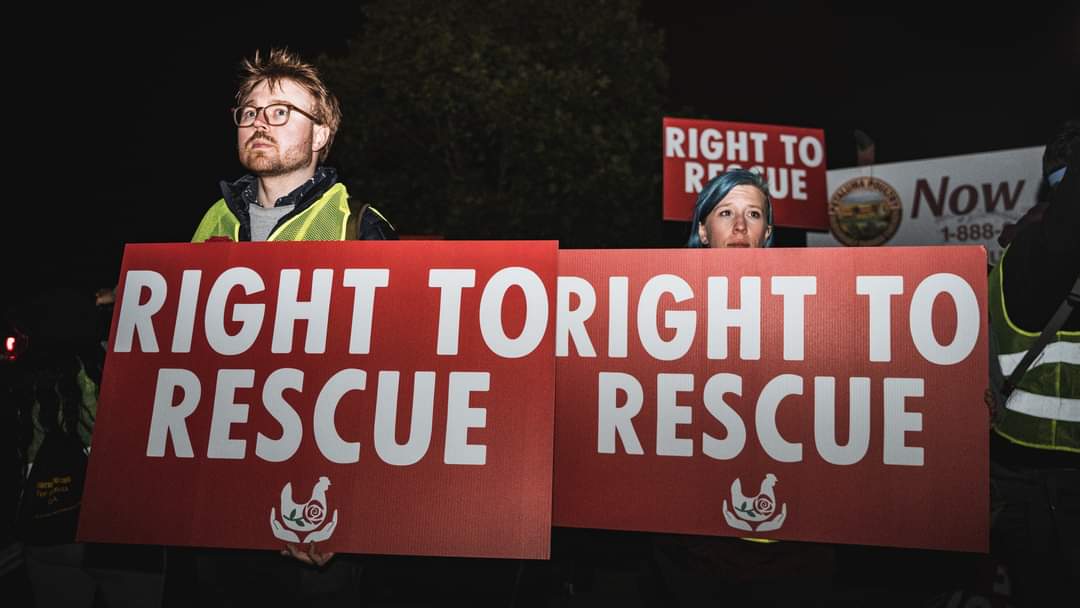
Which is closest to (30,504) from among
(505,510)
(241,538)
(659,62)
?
(241,538)

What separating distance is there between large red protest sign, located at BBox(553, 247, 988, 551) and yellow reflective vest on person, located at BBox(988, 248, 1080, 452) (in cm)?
52

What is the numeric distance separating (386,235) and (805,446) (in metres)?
1.47

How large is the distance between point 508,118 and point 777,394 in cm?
1336

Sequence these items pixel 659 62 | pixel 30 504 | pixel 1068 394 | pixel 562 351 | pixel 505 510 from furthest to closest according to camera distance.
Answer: pixel 659 62
pixel 30 504
pixel 1068 394
pixel 562 351
pixel 505 510

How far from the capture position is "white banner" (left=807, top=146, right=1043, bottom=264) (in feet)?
31.3

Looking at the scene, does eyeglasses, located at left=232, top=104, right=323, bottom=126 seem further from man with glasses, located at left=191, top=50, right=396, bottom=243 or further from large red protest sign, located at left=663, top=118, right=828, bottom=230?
large red protest sign, located at left=663, top=118, right=828, bottom=230

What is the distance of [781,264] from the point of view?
2277mm

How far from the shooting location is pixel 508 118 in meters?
15.0

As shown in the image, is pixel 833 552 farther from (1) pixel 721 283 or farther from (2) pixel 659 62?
(2) pixel 659 62

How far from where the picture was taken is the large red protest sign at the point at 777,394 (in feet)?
6.97

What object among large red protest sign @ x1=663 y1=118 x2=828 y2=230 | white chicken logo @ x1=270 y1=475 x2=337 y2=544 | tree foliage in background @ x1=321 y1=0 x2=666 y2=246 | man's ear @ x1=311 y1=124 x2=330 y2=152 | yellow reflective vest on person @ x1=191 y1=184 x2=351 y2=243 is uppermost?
tree foliage in background @ x1=321 y1=0 x2=666 y2=246

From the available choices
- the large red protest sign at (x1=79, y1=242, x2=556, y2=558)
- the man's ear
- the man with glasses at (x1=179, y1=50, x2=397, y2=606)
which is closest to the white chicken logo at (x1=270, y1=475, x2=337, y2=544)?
the large red protest sign at (x1=79, y1=242, x2=556, y2=558)

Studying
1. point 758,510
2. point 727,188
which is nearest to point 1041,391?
point 758,510

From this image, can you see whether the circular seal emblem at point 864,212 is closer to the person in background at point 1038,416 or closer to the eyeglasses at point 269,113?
the person in background at point 1038,416
